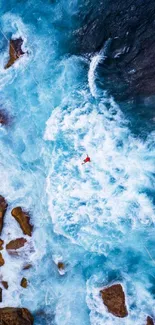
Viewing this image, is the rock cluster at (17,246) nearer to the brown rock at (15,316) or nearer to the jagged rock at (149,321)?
the brown rock at (15,316)

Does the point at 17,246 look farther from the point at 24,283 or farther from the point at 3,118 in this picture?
the point at 3,118

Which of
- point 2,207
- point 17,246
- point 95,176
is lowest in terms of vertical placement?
point 17,246

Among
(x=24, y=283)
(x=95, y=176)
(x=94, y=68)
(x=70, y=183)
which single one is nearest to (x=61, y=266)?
(x=24, y=283)

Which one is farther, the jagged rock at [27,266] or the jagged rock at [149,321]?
the jagged rock at [27,266]

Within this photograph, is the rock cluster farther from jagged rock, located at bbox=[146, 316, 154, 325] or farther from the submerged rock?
jagged rock, located at bbox=[146, 316, 154, 325]

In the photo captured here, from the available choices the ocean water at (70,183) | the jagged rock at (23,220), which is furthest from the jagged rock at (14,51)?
the jagged rock at (23,220)

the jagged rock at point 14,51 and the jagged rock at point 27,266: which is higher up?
the jagged rock at point 14,51

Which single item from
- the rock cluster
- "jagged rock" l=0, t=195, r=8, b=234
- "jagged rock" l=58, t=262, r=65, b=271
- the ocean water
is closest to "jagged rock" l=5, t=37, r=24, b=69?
the ocean water
